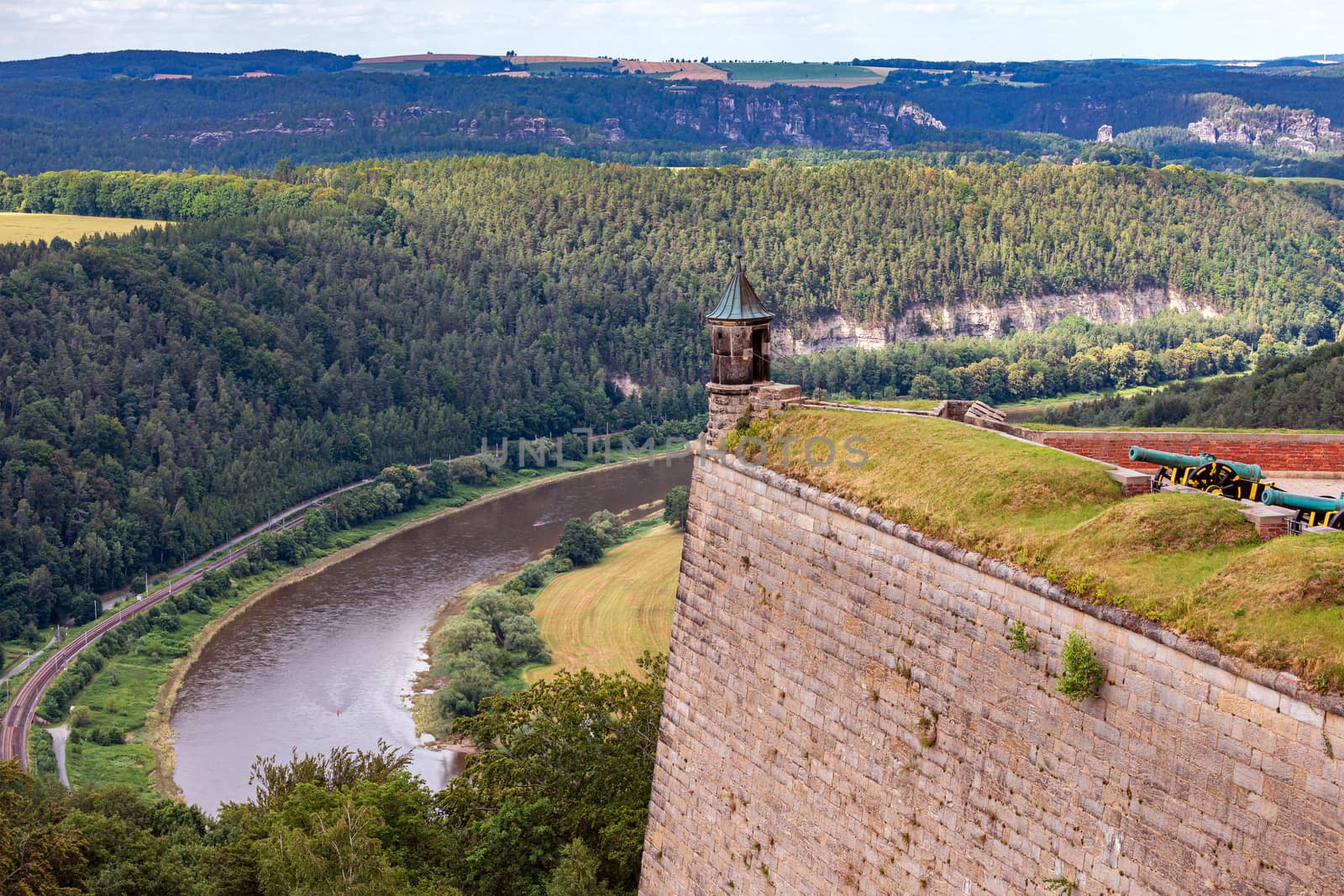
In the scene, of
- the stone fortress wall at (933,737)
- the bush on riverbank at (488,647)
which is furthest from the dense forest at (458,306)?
the stone fortress wall at (933,737)

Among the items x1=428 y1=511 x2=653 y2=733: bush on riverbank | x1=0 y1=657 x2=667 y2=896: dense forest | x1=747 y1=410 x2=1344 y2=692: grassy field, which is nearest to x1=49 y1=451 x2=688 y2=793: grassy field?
x1=428 y1=511 x2=653 y2=733: bush on riverbank

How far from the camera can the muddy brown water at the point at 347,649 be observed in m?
62.8

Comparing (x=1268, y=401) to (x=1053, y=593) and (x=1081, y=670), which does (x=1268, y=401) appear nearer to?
(x=1053, y=593)

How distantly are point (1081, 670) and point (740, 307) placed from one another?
1172cm

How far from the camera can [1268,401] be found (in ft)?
244

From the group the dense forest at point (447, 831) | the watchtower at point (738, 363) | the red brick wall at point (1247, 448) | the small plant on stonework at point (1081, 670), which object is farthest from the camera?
the dense forest at point (447, 831)

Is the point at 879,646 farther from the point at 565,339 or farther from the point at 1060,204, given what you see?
the point at 1060,204

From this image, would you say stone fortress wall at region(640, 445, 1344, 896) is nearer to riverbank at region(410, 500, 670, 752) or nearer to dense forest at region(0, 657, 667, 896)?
dense forest at region(0, 657, 667, 896)

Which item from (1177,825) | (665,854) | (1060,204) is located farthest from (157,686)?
(1060,204)

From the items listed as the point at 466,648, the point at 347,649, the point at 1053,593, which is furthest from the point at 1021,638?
the point at 347,649

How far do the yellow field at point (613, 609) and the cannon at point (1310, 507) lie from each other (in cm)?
4653

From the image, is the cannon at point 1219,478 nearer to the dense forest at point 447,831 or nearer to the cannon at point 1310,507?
the cannon at point 1310,507

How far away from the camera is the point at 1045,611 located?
708 inches

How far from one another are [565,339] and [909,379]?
35006 mm
